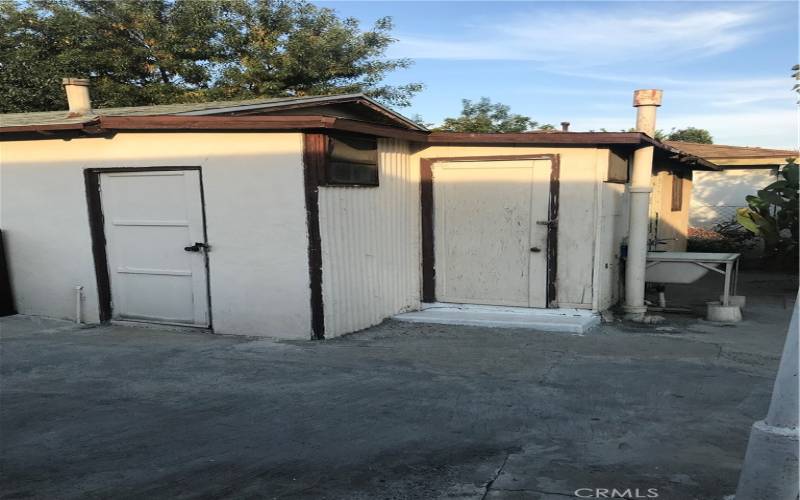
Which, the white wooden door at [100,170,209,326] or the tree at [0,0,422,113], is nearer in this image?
the white wooden door at [100,170,209,326]

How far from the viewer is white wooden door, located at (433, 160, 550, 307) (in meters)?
7.69

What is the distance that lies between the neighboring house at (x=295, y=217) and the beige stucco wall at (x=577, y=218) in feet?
0.06

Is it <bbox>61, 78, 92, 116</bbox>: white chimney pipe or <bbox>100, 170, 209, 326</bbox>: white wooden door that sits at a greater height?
<bbox>61, 78, 92, 116</bbox>: white chimney pipe

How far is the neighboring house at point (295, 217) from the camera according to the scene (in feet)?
21.5

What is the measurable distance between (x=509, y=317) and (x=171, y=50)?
14.7m

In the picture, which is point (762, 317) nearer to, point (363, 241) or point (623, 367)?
point (623, 367)

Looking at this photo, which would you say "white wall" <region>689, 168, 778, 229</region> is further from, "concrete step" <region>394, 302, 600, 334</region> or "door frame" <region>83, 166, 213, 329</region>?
"door frame" <region>83, 166, 213, 329</region>

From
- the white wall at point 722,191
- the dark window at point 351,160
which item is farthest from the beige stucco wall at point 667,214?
the dark window at point 351,160

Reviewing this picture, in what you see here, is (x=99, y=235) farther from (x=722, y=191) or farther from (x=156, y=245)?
(x=722, y=191)

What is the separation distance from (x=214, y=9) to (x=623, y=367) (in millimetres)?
16698

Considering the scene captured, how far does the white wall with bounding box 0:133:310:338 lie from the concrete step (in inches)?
75.5

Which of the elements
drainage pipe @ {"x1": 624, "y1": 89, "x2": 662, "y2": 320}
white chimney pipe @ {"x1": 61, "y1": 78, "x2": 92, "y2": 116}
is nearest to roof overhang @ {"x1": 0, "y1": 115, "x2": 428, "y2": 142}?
white chimney pipe @ {"x1": 61, "y1": 78, "x2": 92, "y2": 116}

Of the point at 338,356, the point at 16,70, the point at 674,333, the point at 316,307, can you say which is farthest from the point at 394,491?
the point at 16,70

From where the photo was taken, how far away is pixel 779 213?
1161 cm
